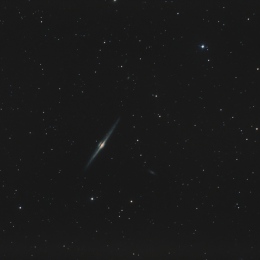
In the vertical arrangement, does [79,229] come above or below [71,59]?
below

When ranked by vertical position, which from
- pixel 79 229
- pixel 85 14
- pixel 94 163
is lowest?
pixel 79 229

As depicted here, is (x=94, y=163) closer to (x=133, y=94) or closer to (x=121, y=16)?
(x=133, y=94)

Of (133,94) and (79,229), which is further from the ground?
(133,94)

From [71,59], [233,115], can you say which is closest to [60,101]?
[71,59]

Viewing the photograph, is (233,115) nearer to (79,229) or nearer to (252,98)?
(252,98)

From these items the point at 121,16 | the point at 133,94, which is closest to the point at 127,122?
the point at 133,94

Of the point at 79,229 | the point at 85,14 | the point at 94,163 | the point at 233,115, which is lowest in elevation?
the point at 79,229
